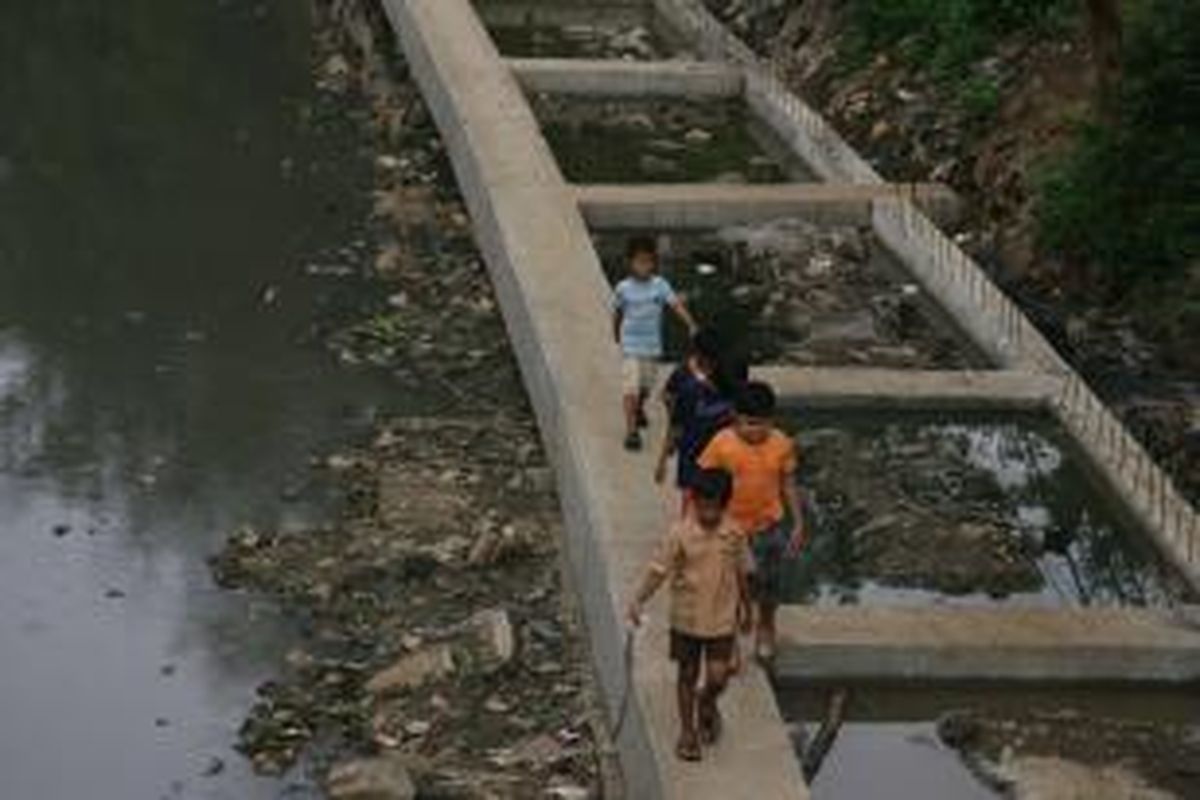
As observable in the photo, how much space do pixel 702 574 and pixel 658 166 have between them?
12459mm

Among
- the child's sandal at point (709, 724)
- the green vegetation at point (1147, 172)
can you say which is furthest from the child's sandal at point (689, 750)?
the green vegetation at point (1147, 172)

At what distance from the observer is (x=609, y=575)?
1148 cm

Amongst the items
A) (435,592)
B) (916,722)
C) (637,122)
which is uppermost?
(916,722)

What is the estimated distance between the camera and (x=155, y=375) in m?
17.0

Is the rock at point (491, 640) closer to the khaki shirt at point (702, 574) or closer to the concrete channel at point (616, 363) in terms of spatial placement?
the concrete channel at point (616, 363)

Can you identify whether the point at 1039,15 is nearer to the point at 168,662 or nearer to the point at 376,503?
the point at 376,503

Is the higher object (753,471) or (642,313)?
(753,471)

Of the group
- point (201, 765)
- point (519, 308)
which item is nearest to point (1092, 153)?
point (519, 308)

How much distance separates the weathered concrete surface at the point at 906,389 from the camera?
47.4 ft

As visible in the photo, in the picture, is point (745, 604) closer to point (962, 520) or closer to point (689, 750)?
point (689, 750)

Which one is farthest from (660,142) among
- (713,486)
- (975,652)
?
(713,486)

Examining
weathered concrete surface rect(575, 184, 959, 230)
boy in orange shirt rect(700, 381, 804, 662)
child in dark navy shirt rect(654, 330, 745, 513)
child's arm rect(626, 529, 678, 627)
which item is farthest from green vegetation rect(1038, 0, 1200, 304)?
child's arm rect(626, 529, 678, 627)

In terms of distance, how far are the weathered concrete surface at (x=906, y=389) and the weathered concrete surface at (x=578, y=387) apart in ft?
3.94

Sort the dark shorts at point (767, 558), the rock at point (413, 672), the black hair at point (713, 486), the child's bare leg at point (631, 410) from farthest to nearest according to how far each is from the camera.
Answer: the child's bare leg at point (631, 410) → the rock at point (413, 672) → the dark shorts at point (767, 558) → the black hair at point (713, 486)
